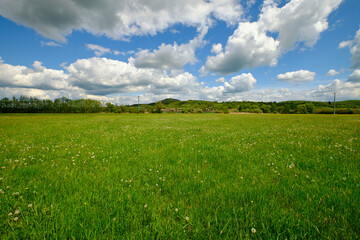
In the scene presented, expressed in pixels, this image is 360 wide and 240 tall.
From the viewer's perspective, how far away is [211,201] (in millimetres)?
2939

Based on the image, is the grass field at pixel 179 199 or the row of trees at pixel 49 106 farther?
the row of trees at pixel 49 106

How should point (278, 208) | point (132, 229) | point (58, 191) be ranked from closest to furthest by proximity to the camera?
1. point (132, 229)
2. point (278, 208)
3. point (58, 191)

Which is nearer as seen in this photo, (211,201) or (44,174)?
(211,201)

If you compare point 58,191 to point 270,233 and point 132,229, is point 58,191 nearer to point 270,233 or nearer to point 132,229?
point 132,229

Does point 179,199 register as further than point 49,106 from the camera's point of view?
No

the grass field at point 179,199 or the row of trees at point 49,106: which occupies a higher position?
the row of trees at point 49,106

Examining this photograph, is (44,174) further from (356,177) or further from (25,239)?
(356,177)

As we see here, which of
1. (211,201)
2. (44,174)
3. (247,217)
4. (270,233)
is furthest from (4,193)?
(270,233)

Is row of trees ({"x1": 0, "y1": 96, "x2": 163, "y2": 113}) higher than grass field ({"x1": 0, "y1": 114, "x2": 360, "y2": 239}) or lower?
higher

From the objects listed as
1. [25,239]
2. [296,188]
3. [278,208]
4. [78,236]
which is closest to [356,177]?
[296,188]

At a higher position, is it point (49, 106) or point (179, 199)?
point (49, 106)

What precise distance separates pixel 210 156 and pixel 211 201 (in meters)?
2.85

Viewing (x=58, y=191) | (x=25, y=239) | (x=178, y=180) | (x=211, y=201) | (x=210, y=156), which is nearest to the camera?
(x=25, y=239)

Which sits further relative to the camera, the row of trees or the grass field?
the row of trees
